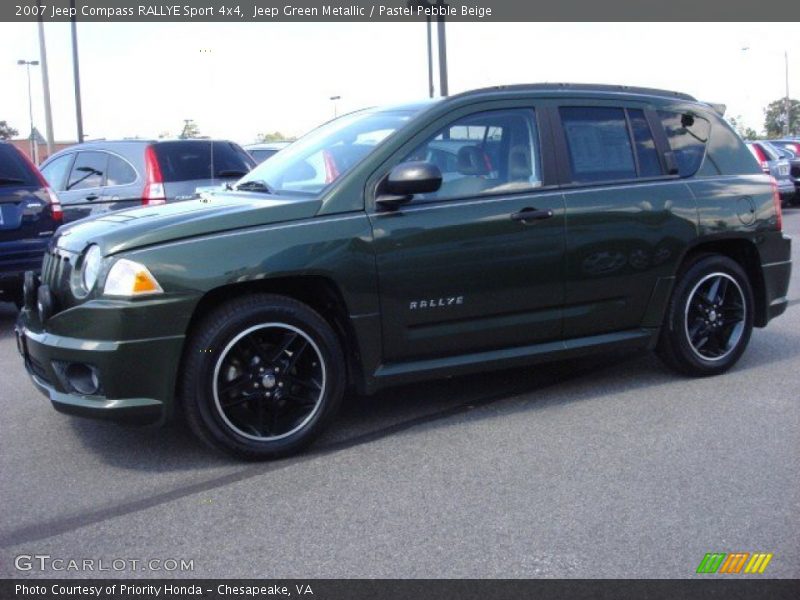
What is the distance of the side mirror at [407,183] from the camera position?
15.1 ft

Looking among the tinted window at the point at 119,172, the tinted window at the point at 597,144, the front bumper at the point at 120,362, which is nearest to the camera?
the front bumper at the point at 120,362

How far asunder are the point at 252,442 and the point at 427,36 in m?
23.1

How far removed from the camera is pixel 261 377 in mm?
4469

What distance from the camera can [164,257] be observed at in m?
4.22

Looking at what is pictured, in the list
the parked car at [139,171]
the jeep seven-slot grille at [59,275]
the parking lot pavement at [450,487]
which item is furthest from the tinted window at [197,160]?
the jeep seven-slot grille at [59,275]

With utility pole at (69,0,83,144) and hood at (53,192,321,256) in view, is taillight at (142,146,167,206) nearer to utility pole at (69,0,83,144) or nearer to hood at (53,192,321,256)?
hood at (53,192,321,256)

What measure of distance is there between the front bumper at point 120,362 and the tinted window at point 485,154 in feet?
5.11

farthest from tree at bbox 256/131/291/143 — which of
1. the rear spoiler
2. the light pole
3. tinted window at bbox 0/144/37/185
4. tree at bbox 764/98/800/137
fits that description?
tree at bbox 764/98/800/137

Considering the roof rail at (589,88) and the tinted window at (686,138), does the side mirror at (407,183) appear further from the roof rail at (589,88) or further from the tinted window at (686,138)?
the tinted window at (686,138)

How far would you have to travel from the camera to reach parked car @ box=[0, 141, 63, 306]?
799cm

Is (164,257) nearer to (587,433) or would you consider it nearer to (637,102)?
(587,433)

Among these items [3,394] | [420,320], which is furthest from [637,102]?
[3,394]
